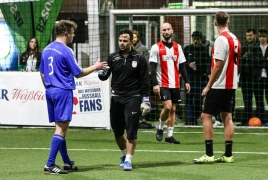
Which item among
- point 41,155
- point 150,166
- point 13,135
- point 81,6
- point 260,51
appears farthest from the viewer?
point 81,6

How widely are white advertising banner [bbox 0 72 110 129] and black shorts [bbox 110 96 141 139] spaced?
5.14 m

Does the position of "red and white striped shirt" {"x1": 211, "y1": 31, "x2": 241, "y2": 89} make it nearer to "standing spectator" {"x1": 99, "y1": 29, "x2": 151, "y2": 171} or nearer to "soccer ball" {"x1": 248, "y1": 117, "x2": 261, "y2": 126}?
"standing spectator" {"x1": 99, "y1": 29, "x2": 151, "y2": 171}

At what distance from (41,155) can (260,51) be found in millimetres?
6351

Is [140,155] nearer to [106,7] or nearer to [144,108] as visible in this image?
[144,108]

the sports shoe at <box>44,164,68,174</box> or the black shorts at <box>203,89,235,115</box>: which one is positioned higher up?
the black shorts at <box>203,89,235,115</box>

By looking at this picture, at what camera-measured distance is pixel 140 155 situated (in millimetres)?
11891

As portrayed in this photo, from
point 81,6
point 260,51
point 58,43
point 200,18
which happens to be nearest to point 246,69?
point 260,51

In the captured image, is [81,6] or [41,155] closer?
[41,155]

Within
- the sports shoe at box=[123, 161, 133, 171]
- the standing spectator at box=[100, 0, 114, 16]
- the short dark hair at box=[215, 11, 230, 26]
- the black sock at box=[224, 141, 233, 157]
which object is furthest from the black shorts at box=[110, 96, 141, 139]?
the standing spectator at box=[100, 0, 114, 16]

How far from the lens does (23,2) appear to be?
1727cm

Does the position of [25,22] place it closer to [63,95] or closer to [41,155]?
[41,155]

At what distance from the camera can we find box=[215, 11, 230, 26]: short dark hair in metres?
10.7

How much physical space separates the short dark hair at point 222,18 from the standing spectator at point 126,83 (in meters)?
1.26

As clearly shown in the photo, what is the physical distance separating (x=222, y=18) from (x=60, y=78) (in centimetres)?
251
